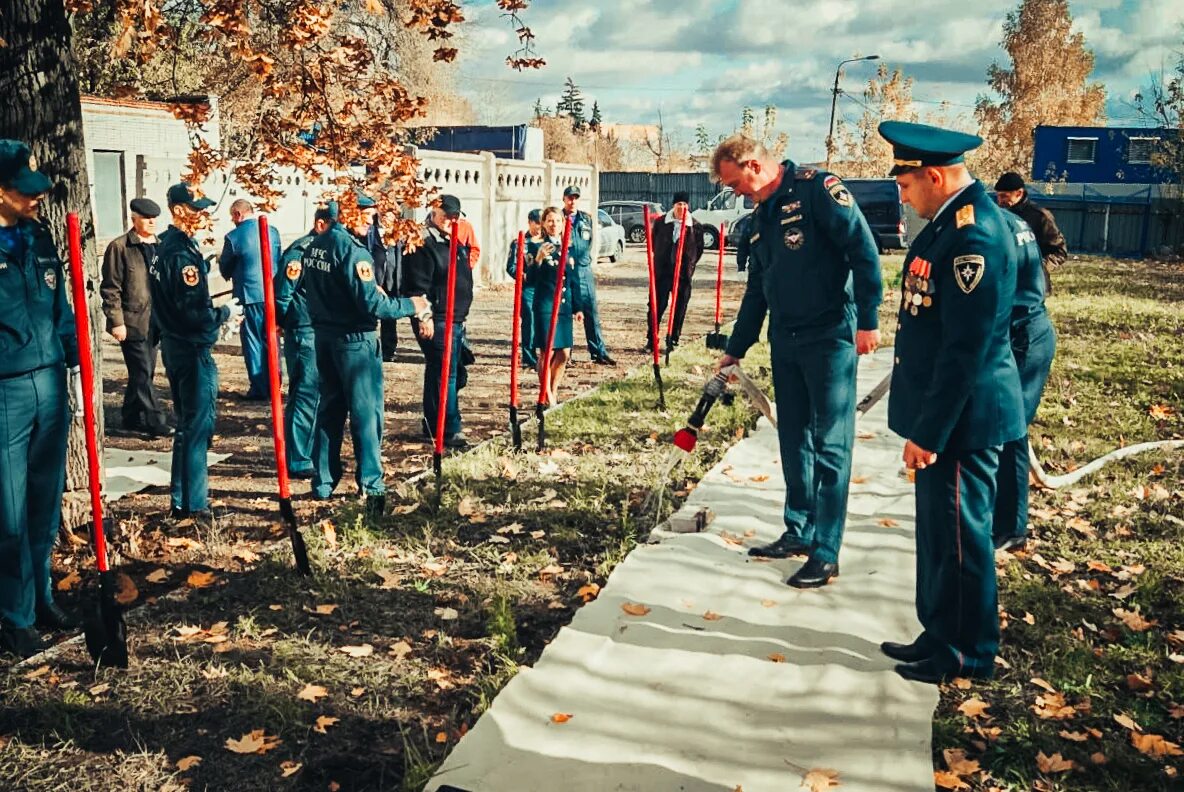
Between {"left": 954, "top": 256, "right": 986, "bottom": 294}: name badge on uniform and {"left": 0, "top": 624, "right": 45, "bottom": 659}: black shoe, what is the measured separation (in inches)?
168

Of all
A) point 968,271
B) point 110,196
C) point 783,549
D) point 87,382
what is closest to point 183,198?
point 87,382

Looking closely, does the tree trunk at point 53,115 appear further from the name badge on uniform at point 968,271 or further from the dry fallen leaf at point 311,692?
the name badge on uniform at point 968,271

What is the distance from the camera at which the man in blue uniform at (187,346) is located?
649 centimetres

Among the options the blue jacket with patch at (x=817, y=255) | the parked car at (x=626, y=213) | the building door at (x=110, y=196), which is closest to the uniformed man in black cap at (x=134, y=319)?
the building door at (x=110, y=196)

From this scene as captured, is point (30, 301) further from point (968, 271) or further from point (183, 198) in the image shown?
point (968, 271)

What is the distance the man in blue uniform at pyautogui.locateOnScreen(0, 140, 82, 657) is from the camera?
178 inches

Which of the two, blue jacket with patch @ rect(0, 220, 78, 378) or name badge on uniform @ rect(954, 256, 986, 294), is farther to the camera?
blue jacket with patch @ rect(0, 220, 78, 378)

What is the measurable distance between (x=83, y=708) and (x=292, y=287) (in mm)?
4241

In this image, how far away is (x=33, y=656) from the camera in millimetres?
4680

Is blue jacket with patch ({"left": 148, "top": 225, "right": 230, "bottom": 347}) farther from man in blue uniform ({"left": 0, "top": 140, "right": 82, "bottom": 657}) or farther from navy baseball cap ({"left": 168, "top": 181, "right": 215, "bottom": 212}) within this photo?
man in blue uniform ({"left": 0, "top": 140, "right": 82, "bottom": 657})

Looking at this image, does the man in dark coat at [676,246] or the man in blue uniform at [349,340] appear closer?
the man in blue uniform at [349,340]

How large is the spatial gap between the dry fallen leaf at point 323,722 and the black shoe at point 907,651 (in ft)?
7.78

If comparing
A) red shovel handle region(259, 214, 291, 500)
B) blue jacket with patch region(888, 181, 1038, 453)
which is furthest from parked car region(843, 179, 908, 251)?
blue jacket with patch region(888, 181, 1038, 453)

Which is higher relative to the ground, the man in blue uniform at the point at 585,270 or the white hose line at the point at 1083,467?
the man in blue uniform at the point at 585,270
